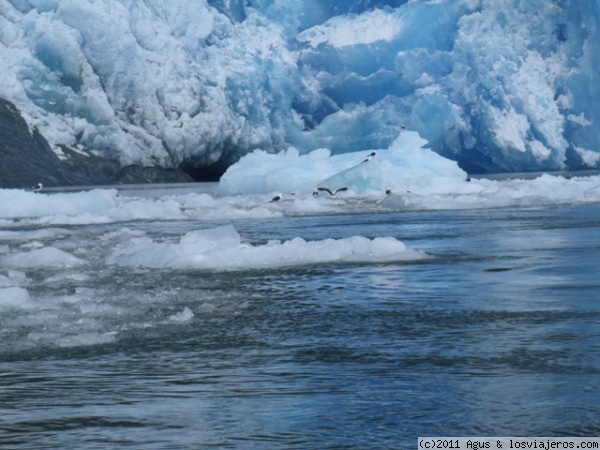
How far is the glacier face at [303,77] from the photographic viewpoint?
5069 centimetres

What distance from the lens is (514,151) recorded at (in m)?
57.0

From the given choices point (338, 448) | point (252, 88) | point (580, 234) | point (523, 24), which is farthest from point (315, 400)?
point (523, 24)

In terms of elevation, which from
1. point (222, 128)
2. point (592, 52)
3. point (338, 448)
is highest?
point (592, 52)

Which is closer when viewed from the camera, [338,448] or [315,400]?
[338,448]

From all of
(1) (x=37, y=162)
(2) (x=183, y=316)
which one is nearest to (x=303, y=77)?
(1) (x=37, y=162)

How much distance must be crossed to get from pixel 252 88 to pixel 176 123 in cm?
431

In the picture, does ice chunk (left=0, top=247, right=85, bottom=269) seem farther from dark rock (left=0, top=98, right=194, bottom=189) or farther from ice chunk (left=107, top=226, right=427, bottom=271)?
dark rock (left=0, top=98, right=194, bottom=189)

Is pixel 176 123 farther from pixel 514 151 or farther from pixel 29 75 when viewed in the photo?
pixel 514 151

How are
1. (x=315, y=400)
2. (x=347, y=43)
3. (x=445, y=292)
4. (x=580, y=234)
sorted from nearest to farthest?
(x=315, y=400) → (x=445, y=292) → (x=580, y=234) → (x=347, y=43)

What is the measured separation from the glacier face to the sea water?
133 feet

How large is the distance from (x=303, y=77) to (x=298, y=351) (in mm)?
52312

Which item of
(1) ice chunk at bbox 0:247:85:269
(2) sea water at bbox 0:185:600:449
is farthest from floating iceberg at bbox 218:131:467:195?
(1) ice chunk at bbox 0:247:85:269

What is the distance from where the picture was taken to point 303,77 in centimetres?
5759

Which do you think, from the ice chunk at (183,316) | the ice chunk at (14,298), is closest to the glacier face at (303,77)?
the ice chunk at (14,298)
